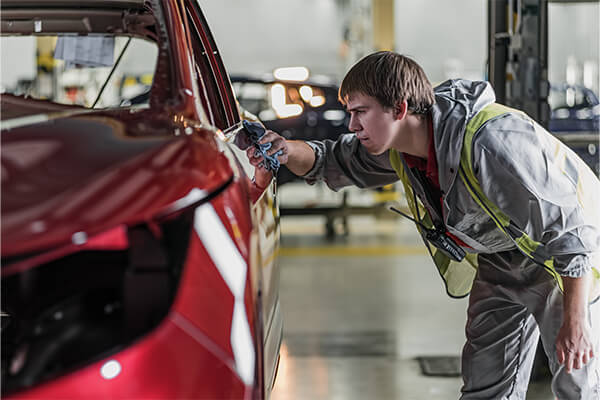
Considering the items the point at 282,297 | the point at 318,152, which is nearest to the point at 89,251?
the point at 318,152

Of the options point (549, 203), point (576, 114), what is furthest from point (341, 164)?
point (576, 114)

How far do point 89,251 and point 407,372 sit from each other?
2611 mm

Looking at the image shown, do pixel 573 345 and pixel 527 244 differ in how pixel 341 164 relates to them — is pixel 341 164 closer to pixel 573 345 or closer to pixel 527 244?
pixel 527 244

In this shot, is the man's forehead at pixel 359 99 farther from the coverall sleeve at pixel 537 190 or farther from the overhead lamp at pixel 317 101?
the overhead lamp at pixel 317 101

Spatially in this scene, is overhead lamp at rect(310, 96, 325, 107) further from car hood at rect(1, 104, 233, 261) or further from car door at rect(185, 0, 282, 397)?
car hood at rect(1, 104, 233, 261)

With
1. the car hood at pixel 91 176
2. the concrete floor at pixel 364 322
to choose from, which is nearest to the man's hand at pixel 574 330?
the car hood at pixel 91 176

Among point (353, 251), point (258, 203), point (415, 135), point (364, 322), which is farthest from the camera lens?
point (353, 251)

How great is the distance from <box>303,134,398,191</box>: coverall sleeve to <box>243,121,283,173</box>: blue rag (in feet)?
1.29

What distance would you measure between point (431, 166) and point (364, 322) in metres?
2.53

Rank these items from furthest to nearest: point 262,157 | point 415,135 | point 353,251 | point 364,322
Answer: point 353,251, point 364,322, point 415,135, point 262,157

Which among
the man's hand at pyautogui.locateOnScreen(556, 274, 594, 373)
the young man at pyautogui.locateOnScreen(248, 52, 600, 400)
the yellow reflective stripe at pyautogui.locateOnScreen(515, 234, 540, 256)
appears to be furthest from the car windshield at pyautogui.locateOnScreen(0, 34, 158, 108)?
the man's hand at pyautogui.locateOnScreen(556, 274, 594, 373)

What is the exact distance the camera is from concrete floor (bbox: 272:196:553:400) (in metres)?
3.30

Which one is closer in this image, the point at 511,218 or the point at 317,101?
the point at 511,218

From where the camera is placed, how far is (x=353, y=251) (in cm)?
719
